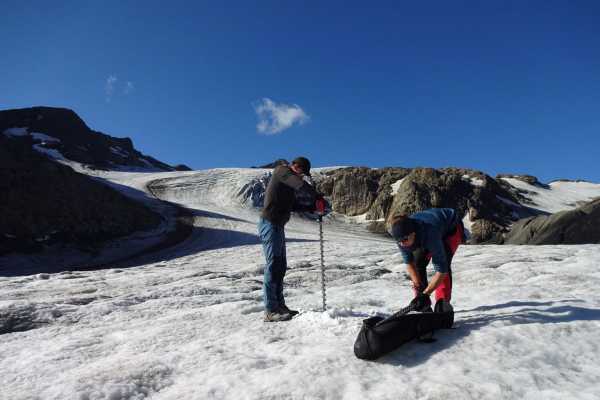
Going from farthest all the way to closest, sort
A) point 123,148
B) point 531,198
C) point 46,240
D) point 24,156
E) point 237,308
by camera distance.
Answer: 1. point 123,148
2. point 531,198
3. point 24,156
4. point 46,240
5. point 237,308

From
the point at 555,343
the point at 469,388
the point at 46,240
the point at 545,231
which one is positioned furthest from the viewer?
the point at 46,240

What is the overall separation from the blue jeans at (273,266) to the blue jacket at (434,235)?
166cm

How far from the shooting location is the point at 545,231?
19234 mm

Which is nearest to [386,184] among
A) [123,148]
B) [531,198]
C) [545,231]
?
[531,198]

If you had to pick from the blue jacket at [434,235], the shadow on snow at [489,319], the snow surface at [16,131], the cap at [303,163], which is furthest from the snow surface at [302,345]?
the snow surface at [16,131]

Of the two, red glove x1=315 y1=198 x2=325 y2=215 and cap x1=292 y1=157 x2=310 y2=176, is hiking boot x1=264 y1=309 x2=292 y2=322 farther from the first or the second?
cap x1=292 y1=157 x2=310 y2=176

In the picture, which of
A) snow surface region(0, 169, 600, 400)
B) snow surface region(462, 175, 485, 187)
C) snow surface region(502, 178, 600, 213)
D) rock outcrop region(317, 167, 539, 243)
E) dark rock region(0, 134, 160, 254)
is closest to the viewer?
snow surface region(0, 169, 600, 400)

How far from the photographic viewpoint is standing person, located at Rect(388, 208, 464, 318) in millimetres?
4816

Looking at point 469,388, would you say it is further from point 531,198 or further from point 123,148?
point 123,148

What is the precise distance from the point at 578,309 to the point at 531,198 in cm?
6034

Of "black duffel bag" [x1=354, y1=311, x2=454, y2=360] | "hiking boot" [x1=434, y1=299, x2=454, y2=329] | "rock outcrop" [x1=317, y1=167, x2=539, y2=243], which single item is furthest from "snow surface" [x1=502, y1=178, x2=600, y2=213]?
"black duffel bag" [x1=354, y1=311, x2=454, y2=360]

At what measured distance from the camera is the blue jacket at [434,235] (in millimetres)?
4941

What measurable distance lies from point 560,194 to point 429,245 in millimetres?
69542

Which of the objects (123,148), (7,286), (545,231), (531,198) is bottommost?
(7,286)
